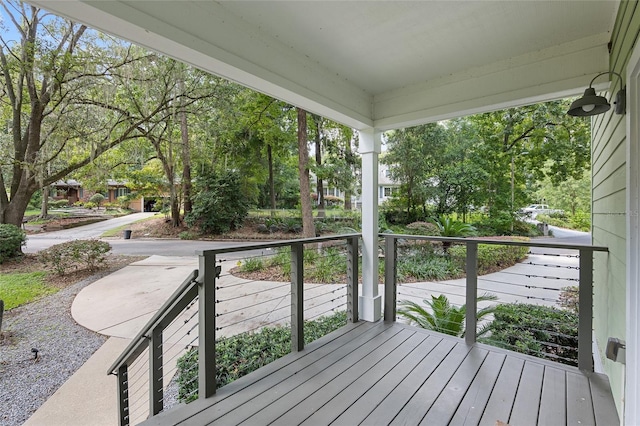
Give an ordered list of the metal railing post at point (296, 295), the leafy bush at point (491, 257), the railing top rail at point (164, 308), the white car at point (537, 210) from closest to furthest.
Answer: the railing top rail at point (164, 308)
the metal railing post at point (296, 295)
the leafy bush at point (491, 257)
the white car at point (537, 210)

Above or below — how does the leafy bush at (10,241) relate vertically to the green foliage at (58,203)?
below

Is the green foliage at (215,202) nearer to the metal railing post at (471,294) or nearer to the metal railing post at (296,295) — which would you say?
the metal railing post at (296,295)

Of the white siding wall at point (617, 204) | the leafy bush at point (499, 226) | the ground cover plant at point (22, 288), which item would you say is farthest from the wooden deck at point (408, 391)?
the leafy bush at point (499, 226)

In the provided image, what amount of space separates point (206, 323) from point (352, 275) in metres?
1.65

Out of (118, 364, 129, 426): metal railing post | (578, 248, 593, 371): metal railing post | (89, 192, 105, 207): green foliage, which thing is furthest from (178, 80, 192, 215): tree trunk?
(89, 192, 105, 207): green foliage

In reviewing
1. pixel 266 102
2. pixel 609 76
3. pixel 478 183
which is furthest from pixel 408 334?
pixel 478 183

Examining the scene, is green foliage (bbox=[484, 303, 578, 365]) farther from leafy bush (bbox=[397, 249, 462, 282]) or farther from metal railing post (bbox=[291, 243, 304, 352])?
leafy bush (bbox=[397, 249, 462, 282])

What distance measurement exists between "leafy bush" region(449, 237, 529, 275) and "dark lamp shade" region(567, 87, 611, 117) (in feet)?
20.7

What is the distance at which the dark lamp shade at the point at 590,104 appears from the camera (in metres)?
1.67

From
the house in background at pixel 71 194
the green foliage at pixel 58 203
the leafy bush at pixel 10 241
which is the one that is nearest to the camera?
the leafy bush at pixel 10 241

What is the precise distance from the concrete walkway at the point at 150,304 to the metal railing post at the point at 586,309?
0.20 m

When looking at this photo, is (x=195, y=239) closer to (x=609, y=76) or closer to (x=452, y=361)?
(x=452, y=361)

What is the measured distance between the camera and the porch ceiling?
1.58 m

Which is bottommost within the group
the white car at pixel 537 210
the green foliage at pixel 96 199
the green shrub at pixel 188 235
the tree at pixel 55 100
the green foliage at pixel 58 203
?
the green shrub at pixel 188 235
